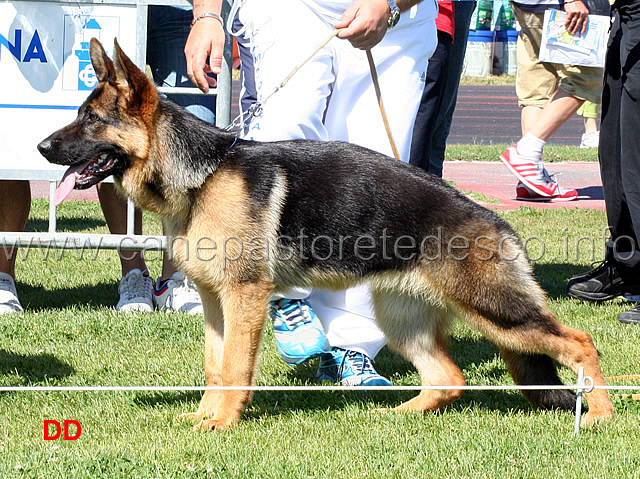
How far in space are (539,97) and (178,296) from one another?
5641mm

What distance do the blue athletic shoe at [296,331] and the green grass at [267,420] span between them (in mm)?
211

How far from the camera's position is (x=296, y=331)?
4.22 metres

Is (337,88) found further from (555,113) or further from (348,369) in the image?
(555,113)

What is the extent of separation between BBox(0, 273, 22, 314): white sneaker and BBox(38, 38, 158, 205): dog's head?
7.79ft

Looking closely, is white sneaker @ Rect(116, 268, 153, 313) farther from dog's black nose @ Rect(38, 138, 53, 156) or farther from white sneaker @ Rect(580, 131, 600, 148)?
white sneaker @ Rect(580, 131, 600, 148)

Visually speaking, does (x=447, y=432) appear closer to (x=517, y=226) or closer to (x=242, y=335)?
(x=242, y=335)

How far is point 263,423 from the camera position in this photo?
3.70 m

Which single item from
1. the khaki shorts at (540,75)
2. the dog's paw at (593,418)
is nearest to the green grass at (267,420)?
the dog's paw at (593,418)

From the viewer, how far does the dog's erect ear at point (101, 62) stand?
11.3 ft

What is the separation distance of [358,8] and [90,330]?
2.69 meters

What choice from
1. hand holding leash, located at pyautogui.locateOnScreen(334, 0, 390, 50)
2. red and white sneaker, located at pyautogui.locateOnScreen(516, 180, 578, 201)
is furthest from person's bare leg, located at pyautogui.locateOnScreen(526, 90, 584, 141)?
hand holding leash, located at pyautogui.locateOnScreen(334, 0, 390, 50)

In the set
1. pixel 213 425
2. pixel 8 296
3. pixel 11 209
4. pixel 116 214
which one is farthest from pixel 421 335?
pixel 11 209

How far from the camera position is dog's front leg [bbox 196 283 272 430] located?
11.6ft

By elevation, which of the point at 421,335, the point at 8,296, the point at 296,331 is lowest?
the point at 8,296
